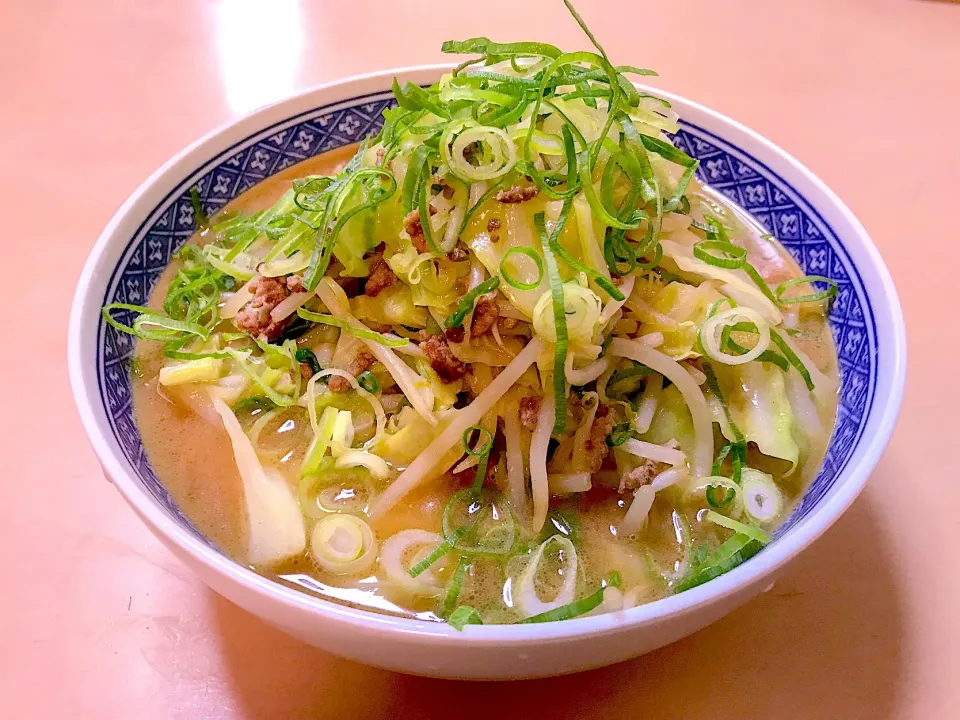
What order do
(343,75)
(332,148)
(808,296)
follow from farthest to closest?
(343,75), (332,148), (808,296)

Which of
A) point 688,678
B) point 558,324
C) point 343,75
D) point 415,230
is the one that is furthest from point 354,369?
point 343,75

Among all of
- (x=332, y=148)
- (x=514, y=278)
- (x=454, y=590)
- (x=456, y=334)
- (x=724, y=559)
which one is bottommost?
(x=454, y=590)

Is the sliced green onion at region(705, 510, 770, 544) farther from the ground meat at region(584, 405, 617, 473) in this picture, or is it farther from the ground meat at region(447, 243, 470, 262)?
the ground meat at region(447, 243, 470, 262)

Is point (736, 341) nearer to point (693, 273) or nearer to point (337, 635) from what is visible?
point (693, 273)

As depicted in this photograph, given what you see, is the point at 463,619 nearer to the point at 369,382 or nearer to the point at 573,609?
the point at 573,609

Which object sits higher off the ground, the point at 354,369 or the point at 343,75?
the point at 343,75

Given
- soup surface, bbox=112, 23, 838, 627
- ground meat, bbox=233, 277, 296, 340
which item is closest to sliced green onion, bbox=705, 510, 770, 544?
soup surface, bbox=112, 23, 838, 627

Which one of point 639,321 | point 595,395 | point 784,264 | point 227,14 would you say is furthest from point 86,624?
point 227,14
